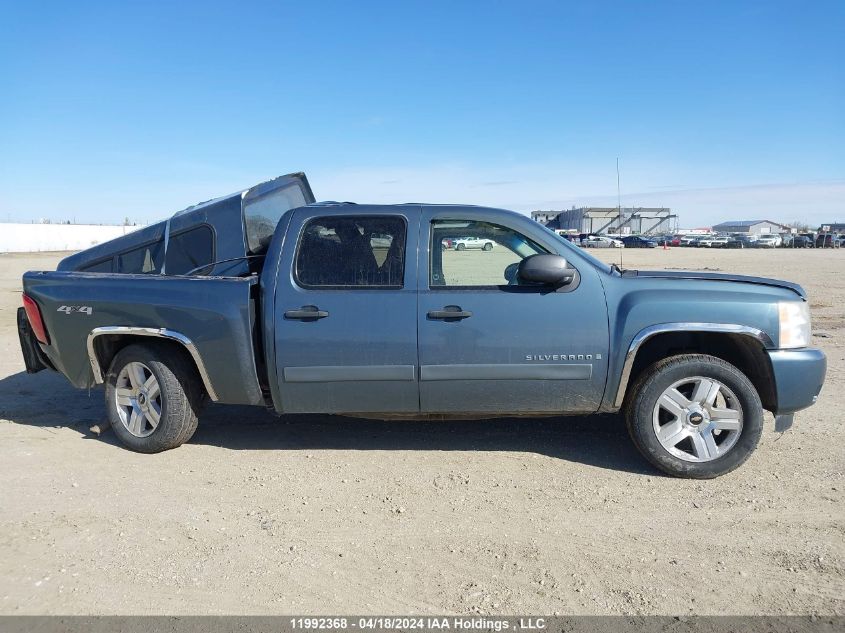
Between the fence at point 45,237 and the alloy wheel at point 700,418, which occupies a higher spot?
the fence at point 45,237

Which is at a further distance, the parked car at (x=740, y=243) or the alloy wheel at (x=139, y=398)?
the parked car at (x=740, y=243)

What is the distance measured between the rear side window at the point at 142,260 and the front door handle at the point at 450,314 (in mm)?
2482

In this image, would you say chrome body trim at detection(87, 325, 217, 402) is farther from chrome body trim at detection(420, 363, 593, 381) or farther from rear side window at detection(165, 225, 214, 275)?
chrome body trim at detection(420, 363, 593, 381)

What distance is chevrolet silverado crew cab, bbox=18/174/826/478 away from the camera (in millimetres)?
4184

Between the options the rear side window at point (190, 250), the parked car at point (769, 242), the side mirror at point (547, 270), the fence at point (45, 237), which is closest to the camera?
the side mirror at point (547, 270)

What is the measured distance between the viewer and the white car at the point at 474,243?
4498 mm

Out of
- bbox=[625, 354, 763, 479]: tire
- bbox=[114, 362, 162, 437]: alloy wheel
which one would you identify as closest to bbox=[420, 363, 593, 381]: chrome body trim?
bbox=[625, 354, 763, 479]: tire

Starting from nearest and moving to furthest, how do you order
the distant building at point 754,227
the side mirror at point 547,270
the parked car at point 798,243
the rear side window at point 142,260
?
the side mirror at point 547,270 < the rear side window at point 142,260 < the parked car at point 798,243 < the distant building at point 754,227

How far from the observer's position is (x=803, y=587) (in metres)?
3.01

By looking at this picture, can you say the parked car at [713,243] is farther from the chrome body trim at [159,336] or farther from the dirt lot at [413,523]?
the chrome body trim at [159,336]

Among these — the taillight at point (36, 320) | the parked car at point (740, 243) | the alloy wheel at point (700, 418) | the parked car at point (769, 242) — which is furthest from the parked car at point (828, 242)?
the taillight at point (36, 320)

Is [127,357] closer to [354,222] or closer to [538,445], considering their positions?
[354,222]

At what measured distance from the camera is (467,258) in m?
4.51

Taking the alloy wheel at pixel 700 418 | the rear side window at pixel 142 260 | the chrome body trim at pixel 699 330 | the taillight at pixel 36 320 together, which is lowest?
the alloy wheel at pixel 700 418
